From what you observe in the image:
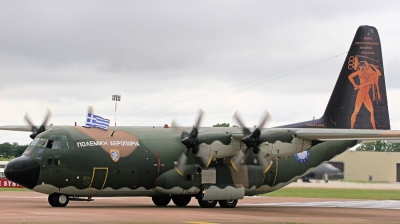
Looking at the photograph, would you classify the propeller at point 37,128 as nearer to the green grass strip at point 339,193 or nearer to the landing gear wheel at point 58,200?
the landing gear wheel at point 58,200

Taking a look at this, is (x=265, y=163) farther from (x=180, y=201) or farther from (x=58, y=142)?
(x=58, y=142)

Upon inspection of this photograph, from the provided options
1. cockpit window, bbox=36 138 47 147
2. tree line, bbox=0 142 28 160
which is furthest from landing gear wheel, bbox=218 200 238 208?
tree line, bbox=0 142 28 160

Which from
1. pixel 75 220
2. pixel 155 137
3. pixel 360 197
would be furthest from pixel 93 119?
pixel 360 197

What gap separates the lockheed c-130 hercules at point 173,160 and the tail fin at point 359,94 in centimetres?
150

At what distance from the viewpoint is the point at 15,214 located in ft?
79.8

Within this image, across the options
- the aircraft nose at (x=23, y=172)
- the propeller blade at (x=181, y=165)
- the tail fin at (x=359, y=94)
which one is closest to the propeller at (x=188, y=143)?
the propeller blade at (x=181, y=165)

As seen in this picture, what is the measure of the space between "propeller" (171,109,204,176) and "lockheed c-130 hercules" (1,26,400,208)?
0.05m

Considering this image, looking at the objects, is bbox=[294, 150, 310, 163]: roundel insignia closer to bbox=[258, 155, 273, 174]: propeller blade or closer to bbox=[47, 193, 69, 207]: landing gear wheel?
bbox=[258, 155, 273, 174]: propeller blade

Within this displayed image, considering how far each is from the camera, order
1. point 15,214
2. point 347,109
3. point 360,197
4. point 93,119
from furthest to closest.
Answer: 1. point 360,197
2. point 347,109
3. point 93,119
4. point 15,214

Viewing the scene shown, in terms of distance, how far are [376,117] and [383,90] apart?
5.24 ft

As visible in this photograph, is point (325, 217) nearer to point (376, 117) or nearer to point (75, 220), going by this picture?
point (75, 220)

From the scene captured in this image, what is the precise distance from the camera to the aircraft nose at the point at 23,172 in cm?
2820

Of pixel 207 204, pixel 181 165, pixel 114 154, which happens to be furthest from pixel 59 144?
pixel 207 204

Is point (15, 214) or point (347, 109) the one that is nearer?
point (15, 214)
